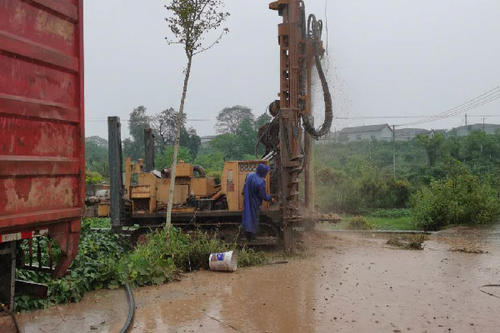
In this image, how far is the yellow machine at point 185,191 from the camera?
10422 millimetres

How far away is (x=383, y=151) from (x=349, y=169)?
17289 mm

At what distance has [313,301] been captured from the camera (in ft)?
20.1

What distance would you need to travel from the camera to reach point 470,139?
30.5m

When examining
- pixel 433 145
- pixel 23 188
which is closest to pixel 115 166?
pixel 23 188

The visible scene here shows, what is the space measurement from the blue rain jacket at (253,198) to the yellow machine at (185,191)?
78 centimetres

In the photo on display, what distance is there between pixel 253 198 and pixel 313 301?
3671 millimetres

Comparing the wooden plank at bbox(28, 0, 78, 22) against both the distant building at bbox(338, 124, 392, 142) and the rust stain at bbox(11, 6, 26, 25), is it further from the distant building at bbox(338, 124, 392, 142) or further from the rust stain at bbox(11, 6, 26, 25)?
the distant building at bbox(338, 124, 392, 142)

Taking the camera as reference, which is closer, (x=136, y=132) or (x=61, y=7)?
(x=61, y=7)

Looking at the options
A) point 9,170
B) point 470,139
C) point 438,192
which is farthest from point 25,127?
point 470,139

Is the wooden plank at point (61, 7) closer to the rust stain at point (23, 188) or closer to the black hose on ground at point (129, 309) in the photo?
the rust stain at point (23, 188)

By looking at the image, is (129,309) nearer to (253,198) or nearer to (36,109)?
(36,109)

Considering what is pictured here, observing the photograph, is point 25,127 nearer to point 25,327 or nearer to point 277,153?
point 25,327

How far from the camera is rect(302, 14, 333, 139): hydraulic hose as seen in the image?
35.4 ft

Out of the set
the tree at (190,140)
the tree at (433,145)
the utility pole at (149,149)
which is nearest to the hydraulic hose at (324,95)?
the utility pole at (149,149)
